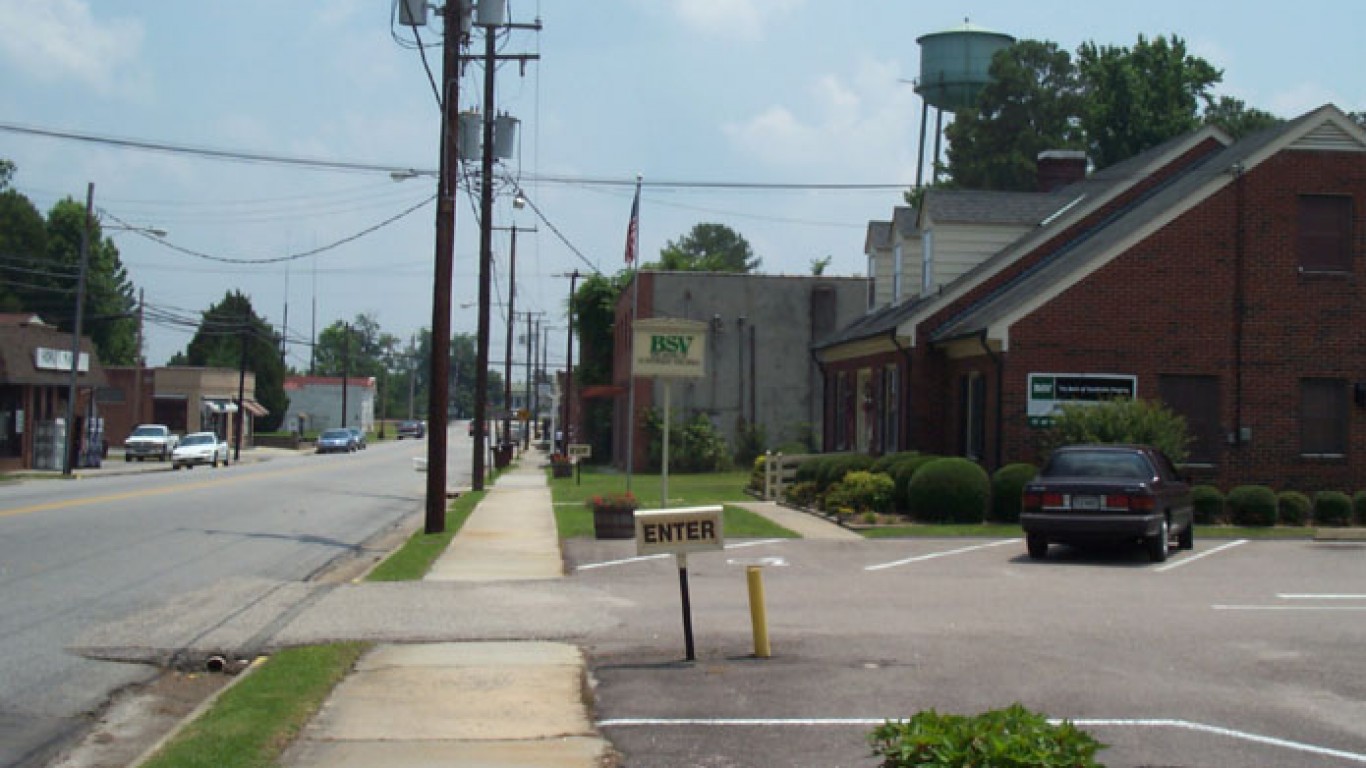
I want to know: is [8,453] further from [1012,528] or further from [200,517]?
[1012,528]

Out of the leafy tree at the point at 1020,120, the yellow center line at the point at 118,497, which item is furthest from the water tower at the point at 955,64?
the yellow center line at the point at 118,497

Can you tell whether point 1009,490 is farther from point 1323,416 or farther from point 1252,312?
point 1323,416

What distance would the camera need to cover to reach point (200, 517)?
26.9 meters

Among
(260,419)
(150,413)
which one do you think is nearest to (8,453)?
(150,413)

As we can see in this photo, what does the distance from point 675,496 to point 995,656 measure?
72.9 feet

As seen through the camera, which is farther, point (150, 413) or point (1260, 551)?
point (150, 413)

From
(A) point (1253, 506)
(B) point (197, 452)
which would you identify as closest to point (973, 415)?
(A) point (1253, 506)

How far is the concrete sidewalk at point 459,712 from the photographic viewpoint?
25.6 ft

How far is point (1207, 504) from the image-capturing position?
23.6m

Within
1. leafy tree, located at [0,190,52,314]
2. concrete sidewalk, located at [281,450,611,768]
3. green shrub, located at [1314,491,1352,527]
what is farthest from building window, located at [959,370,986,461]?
leafy tree, located at [0,190,52,314]

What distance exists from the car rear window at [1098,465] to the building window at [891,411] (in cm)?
1032

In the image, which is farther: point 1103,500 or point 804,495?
point 804,495

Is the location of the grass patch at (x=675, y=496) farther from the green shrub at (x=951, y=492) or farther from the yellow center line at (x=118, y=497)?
the yellow center line at (x=118, y=497)

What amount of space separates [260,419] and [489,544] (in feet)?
342
